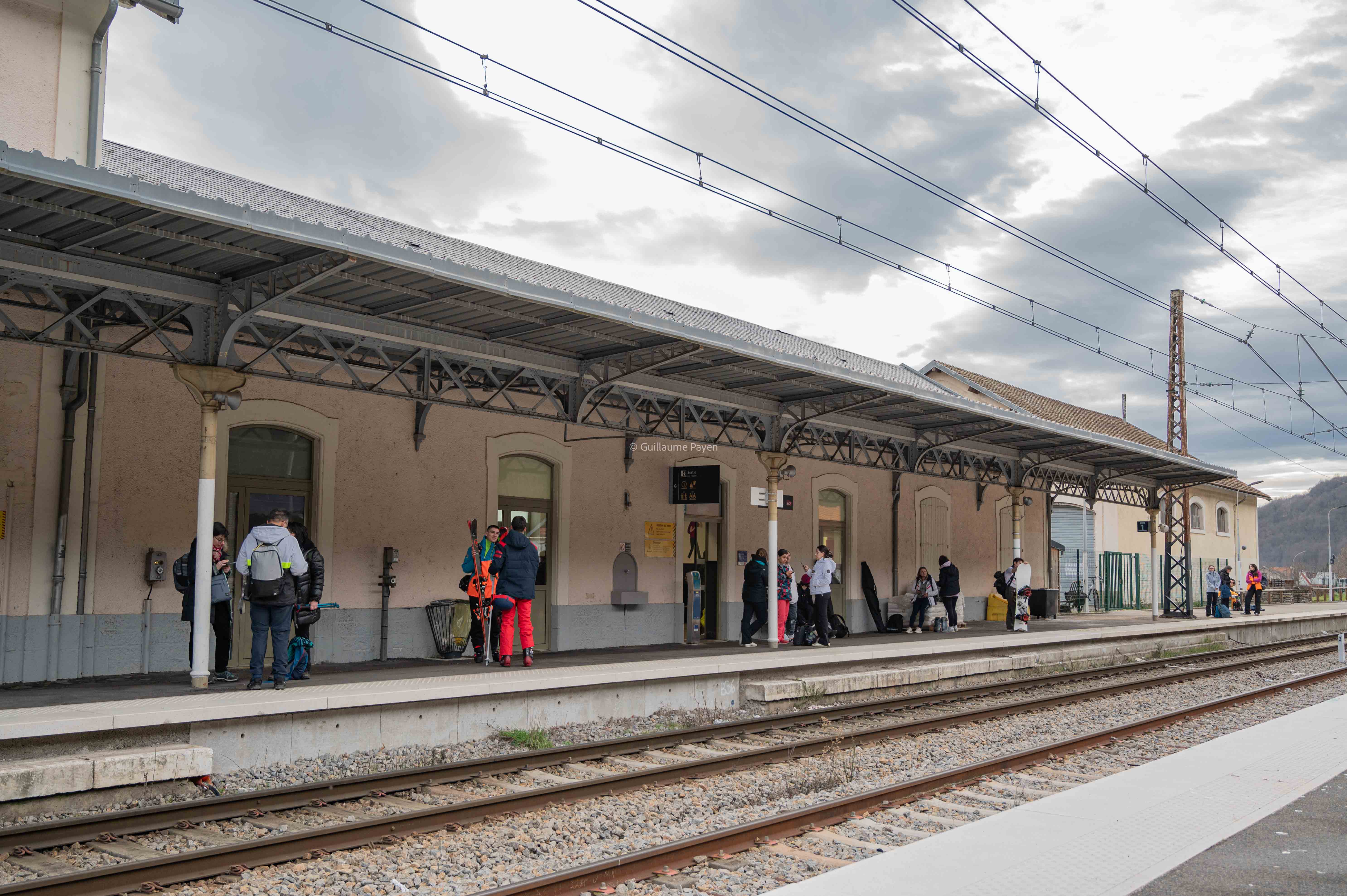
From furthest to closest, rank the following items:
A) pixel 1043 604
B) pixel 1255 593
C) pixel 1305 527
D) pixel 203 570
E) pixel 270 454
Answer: pixel 1305 527
pixel 1255 593
pixel 1043 604
pixel 270 454
pixel 203 570

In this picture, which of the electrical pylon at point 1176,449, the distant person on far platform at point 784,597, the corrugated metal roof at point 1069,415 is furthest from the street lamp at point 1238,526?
the distant person on far platform at point 784,597

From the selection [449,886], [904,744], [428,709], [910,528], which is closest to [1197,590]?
[910,528]

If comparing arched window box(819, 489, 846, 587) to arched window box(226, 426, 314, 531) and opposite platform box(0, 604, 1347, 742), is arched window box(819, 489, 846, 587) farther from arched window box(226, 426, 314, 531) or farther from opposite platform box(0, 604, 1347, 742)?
arched window box(226, 426, 314, 531)

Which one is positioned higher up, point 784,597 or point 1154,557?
point 1154,557

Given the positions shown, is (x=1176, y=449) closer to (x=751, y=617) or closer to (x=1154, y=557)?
(x=1154, y=557)

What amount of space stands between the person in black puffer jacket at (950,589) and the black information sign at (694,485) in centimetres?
638

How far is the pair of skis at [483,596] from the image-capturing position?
1186 centimetres

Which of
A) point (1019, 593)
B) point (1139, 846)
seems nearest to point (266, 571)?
point (1139, 846)

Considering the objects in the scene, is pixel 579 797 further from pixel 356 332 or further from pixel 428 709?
pixel 356 332

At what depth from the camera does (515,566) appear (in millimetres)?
11523

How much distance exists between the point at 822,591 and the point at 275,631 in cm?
917

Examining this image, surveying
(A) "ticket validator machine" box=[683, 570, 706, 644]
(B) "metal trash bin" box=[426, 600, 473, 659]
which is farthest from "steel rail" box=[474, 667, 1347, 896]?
(A) "ticket validator machine" box=[683, 570, 706, 644]

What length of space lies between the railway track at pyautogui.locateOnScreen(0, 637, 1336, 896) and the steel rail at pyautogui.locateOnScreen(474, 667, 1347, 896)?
54mm

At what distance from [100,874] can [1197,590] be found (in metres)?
42.4
